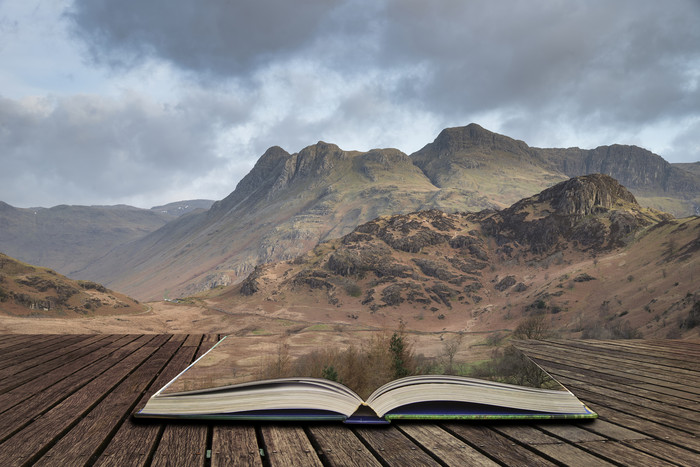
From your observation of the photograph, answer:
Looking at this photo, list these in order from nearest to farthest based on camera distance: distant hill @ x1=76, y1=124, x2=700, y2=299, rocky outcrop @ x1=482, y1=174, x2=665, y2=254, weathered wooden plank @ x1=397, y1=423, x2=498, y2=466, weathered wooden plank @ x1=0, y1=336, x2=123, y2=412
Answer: weathered wooden plank @ x1=397, y1=423, x2=498, y2=466
weathered wooden plank @ x1=0, y1=336, x2=123, y2=412
rocky outcrop @ x1=482, y1=174, x2=665, y2=254
distant hill @ x1=76, y1=124, x2=700, y2=299

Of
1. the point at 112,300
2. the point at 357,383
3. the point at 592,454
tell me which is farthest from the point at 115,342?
the point at 112,300

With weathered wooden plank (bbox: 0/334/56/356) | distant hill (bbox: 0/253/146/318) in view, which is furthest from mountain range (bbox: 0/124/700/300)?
weathered wooden plank (bbox: 0/334/56/356)

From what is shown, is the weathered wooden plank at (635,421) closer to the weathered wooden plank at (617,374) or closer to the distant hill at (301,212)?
the weathered wooden plank at (617,374)

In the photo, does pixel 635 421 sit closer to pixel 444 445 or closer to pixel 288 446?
pixel 444 445

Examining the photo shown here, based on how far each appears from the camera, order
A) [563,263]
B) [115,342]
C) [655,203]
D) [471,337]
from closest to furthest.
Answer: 1. [115,342]
2. [471,337]
3. [563,263]
4. [655,203]

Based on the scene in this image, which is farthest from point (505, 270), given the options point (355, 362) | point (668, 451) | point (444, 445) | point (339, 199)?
point (339, 199)

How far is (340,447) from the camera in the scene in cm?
181

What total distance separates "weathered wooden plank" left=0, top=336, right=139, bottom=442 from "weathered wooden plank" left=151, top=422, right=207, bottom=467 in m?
0.92

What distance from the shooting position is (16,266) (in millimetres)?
59094

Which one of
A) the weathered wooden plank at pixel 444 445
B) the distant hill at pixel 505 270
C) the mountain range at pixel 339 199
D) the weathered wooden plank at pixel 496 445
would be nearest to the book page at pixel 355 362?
the weathered wooden plank at pixel 444 445

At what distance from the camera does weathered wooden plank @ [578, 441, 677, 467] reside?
180cm

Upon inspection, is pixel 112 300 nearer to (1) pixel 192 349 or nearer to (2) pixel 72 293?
(2) pixel 72 293

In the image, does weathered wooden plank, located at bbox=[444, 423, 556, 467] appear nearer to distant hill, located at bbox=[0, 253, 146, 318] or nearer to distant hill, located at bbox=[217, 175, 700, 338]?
distant hill, located at bbox=[217, 175, 700, 338]

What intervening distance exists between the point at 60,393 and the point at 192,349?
5.98 feet
